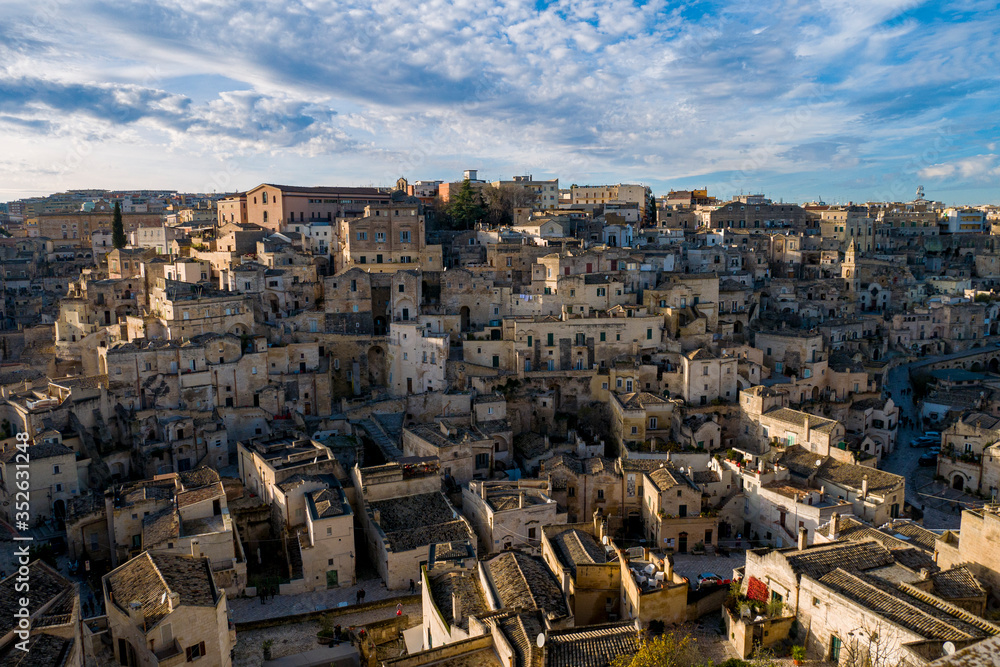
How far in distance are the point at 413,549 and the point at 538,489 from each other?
582 cm

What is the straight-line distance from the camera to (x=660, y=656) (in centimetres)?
1478

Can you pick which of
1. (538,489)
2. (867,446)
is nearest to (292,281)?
(538,489)

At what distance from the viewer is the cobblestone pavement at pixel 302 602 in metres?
23.9

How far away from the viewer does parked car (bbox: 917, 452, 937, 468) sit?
121 feet

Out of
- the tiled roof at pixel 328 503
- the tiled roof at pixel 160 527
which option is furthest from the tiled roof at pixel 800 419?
the tiled roof at pixel 160 527

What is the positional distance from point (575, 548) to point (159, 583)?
11.4m

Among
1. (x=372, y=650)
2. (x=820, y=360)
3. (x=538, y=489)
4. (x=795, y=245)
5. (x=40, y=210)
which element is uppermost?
(x=40, y=210)

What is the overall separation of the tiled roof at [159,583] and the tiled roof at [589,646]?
847cm

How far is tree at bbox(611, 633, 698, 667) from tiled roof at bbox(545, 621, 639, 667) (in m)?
0.29

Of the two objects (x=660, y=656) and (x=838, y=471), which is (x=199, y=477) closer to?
(x=660, y=656)

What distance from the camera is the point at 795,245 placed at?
61031 millimetres

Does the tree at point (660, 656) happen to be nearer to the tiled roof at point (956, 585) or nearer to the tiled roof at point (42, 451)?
the tiled roof at point (956, 585)

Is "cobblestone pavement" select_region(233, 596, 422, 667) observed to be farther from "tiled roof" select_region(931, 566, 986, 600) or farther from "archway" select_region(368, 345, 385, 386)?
"archway" select_region(368, 345, 385, 386)

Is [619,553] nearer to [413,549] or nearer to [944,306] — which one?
[413,549]
